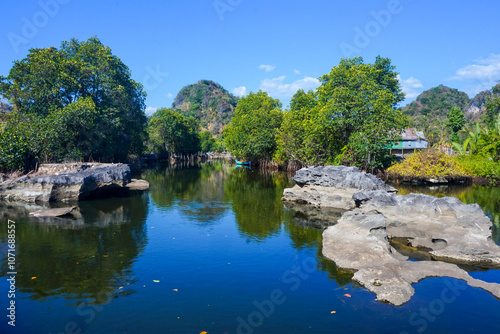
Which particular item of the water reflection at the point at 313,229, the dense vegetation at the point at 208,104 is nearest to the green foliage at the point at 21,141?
the water reflection at the point at 313,229

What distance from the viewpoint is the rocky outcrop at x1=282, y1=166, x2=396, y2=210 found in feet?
72.9

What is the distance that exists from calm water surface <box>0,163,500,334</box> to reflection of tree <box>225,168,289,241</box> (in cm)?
22

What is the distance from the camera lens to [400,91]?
163 ft

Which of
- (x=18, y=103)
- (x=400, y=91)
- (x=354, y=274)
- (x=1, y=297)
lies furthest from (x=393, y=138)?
(x=18, y=103)

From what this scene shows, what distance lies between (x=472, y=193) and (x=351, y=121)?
489 inches

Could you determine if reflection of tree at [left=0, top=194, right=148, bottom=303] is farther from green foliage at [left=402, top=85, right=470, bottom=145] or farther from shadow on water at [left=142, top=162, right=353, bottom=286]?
green foliage at [left=402, top=85, right=470, bottom=145]

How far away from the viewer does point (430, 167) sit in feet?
112

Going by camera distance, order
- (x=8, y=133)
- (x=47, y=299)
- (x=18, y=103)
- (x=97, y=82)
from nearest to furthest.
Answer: (x=47, y=299) < (x=8, y=133) < (x=18, y=103) < (x=97, y=82)

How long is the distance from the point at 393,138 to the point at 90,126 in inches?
1267

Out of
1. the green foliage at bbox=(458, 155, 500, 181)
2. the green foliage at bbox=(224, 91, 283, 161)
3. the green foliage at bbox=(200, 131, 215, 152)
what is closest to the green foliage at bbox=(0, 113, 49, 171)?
the green foliage at bbox=(224, 91, 283, 161)

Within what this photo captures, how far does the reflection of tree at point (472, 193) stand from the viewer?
21656 millimetres

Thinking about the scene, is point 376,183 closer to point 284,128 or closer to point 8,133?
point 284,128

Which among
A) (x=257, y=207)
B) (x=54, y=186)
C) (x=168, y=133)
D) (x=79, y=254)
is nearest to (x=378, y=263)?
(x=79, y=254)

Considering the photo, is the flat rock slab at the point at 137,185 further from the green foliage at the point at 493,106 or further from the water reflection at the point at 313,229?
the green foliage at the point at 493,106
